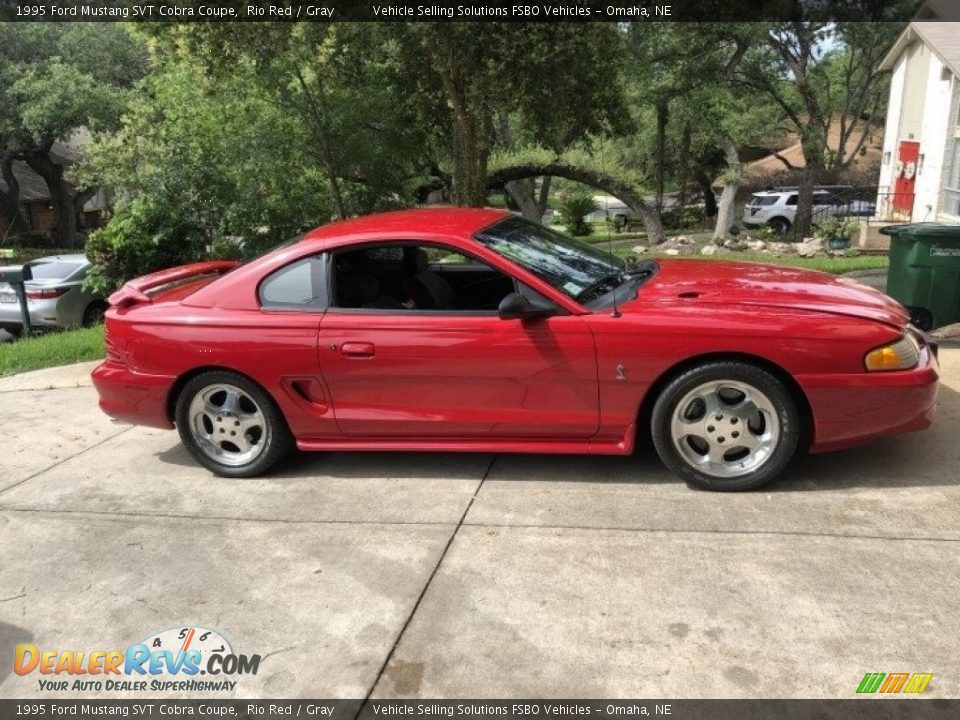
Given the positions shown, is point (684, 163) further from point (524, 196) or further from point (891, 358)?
point (891, 358)

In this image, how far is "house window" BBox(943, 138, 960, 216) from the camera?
57.9 feet

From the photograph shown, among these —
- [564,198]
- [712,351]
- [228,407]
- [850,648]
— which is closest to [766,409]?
[712,351]

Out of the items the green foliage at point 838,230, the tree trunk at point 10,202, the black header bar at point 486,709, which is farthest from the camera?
the tree trunk at point 10,202

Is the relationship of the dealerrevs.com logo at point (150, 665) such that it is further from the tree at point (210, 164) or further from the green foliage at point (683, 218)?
the green foliage at point (683, 218)

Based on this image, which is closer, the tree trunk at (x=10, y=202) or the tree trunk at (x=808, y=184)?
the tree trunk at (x=808, y=184)

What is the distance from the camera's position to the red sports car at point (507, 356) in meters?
3.93

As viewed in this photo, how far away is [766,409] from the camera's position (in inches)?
156

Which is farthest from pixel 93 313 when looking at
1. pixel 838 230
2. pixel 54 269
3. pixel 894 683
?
pixel 838 230

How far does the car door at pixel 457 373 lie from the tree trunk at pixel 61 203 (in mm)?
34778

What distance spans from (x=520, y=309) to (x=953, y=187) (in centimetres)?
1747

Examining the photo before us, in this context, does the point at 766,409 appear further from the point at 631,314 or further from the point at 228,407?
the point at 228,407

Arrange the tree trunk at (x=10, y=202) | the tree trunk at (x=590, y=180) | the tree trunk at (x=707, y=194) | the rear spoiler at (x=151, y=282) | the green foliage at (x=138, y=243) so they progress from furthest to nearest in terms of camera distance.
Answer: the tree trunk at (x=707, y=194)
the tree trunk at (x=10, y=202)
the tree trunk at (x=590, y=180)
the green foliage at (x=138, y=243)
the rear spoiler at (x=151, y=282)

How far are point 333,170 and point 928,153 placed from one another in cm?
1429

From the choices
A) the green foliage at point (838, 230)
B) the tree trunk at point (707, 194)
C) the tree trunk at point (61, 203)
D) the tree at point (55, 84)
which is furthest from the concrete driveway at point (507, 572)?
the tree trunk at point (707, 194)
